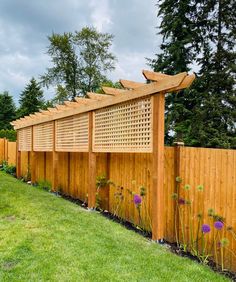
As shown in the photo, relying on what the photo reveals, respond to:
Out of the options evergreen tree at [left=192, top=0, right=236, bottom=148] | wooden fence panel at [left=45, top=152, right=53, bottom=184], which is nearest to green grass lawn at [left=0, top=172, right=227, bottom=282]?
wooden fence panel at [left=45, top=152, right=53, bottom=184]

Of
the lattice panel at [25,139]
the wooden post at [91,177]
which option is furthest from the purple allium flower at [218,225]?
the lattice panel at [25,139]

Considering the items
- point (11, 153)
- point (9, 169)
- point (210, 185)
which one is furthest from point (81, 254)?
point (11, 153)

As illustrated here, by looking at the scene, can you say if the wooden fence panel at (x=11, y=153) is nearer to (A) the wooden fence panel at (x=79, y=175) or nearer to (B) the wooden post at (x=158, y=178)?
(A) the wooden fence panel at (x=79, y=175)

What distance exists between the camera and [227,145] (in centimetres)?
1155

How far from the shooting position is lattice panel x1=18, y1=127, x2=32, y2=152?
38.7 ft

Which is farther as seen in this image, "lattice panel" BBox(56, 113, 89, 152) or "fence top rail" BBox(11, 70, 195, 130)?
"lattice panel" BBox(56, 113, 89, 152)

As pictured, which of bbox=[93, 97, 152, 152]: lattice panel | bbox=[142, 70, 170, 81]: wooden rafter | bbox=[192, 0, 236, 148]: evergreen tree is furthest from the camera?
bbox=[192, 0, 236, 148]: evergreen tree

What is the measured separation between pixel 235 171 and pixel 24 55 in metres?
12.2

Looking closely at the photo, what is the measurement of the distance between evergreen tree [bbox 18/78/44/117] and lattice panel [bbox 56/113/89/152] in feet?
68.3

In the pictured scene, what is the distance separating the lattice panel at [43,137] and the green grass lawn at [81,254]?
431cm

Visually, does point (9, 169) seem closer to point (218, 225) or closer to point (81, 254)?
point (81, 254)

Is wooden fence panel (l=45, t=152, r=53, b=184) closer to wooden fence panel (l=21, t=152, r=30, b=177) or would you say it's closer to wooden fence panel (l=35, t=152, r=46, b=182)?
wooden fence panel (l=35, t=152, r=46, b=182)

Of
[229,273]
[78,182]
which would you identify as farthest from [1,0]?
[229,273]

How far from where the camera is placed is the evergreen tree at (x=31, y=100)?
28531 mm
